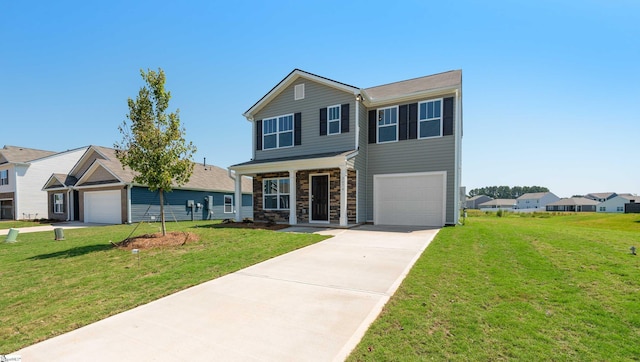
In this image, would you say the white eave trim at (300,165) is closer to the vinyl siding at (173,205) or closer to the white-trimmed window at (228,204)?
the vinyl siding at (173,205)

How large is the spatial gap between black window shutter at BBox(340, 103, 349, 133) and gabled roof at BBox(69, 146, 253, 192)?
1155 centimetres

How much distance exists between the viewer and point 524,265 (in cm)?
590

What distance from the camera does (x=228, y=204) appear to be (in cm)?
2572

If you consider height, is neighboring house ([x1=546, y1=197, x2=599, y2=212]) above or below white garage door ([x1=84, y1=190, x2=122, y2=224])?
below

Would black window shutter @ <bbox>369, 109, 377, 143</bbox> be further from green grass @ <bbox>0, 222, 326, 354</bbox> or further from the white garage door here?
the white garage door

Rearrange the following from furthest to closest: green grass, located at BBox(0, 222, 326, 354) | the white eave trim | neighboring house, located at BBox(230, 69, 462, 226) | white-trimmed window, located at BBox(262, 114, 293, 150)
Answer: white-trimmed window, located at BBox(262, 114, 293, 150)
neighboring house, located at BBox(230, 69, 462, 226)
the white eave trim
green grass, located at BBox(0, 222, 326, 354)

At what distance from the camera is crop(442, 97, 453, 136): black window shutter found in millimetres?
12703

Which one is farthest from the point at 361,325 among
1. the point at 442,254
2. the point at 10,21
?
the point at 10,21

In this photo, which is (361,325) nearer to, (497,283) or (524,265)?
(497,283)

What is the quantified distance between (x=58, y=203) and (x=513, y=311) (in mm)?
31593

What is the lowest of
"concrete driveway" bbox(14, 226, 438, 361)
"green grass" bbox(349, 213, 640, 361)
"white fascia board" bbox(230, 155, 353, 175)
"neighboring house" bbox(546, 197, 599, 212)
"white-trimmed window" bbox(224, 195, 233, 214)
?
"neighboring house" bbox(546, 197, 599, 212)

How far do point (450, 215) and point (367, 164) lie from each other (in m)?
4.42

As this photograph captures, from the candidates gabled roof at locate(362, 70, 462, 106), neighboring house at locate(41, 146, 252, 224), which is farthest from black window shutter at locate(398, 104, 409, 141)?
neighboring house at locate(41, 146, 252, 224)

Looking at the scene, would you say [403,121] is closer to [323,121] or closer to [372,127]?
[372,127]
